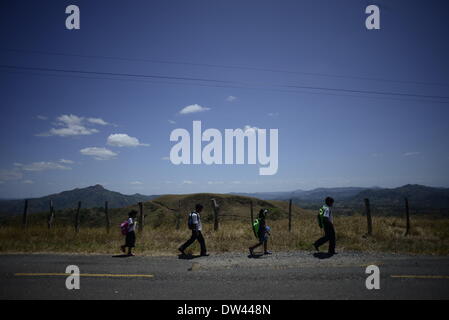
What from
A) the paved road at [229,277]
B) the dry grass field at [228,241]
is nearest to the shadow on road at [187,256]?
the paved road at [229,277]

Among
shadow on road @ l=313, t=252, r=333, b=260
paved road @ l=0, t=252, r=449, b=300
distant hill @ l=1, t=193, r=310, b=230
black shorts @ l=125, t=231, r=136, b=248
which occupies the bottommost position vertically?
distant hill @ l=1, t=193, r=310, b=230

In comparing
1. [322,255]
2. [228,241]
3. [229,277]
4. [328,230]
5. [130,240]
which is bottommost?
[228,241]

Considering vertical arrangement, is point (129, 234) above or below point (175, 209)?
above

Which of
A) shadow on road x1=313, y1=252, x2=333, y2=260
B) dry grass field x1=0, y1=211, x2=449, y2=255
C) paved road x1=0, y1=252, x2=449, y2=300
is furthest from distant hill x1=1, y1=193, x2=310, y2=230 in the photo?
paved road x1=0, y1=252, x2=449, y2=300

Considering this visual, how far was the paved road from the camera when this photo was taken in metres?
5.43

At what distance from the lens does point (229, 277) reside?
6594 mm

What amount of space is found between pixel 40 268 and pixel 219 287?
18.8 feet

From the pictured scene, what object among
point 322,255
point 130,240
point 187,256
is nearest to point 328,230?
point 322,255

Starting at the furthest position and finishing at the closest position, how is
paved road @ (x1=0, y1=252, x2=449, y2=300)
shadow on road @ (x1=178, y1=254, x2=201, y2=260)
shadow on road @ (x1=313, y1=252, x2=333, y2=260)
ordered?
1. shadow on road @ (x1=178, y1=254, x2=201, y2=260)
2. shadow on road @ (x1=313, y1=252, x2=333, y2=260)
3. paved road @ (x1=0, y1=252, x2=449, y2=300)

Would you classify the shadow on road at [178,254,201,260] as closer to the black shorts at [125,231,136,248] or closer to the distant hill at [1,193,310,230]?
the black shorts at [125,231,136,248]

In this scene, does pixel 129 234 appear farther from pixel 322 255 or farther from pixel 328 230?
pixel 328 230

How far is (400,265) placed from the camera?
301 inches

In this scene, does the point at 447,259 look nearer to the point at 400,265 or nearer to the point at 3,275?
the point at 400,265
